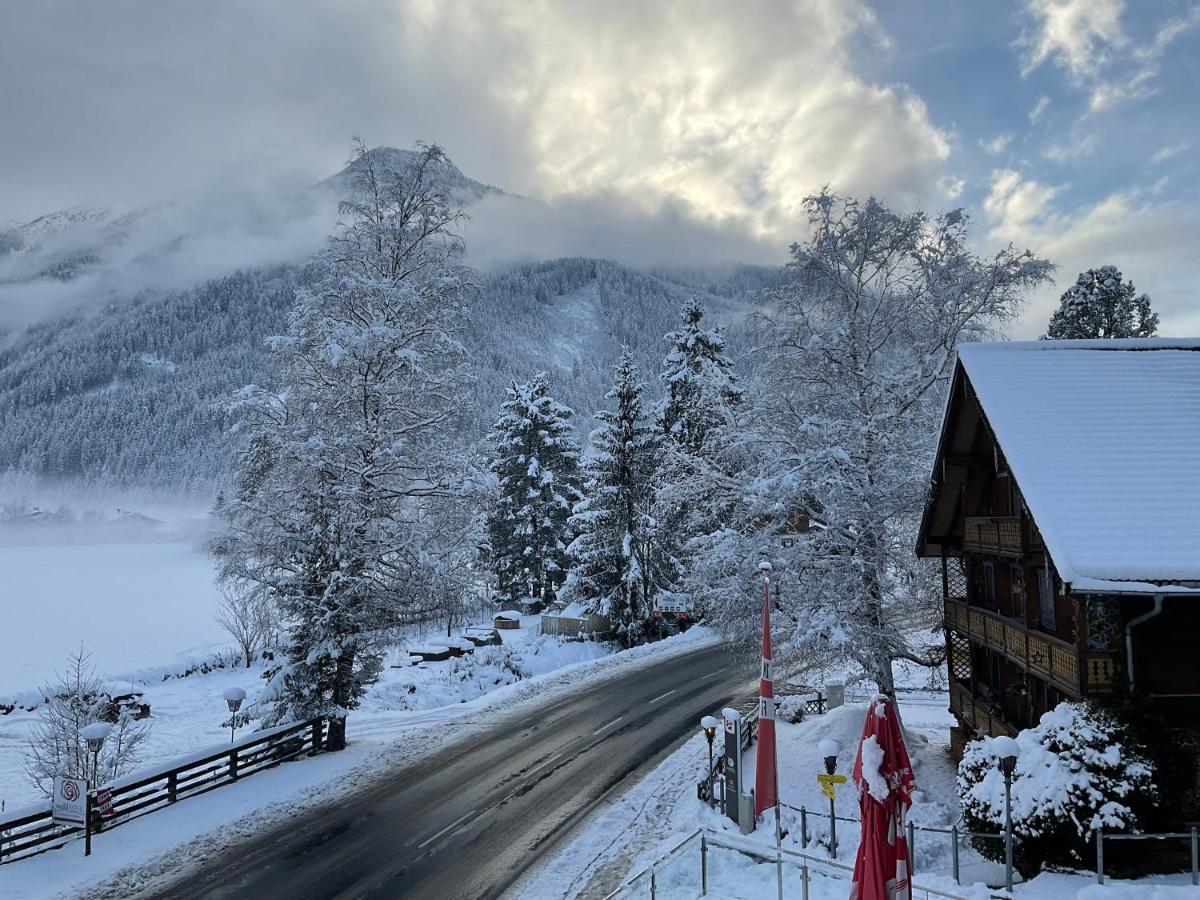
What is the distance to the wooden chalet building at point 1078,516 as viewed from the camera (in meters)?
11.7

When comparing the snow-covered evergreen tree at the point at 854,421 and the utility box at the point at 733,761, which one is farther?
the snow-covered evergreen tree at the point at 854,421

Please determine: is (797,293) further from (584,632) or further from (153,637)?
(153,637)

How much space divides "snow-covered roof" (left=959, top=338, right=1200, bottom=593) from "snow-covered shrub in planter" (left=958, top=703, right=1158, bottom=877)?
7.82 ft

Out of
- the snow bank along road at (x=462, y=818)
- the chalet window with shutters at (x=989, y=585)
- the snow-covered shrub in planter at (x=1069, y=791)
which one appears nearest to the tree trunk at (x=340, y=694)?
the snow bank along road at (x=462, y=818)

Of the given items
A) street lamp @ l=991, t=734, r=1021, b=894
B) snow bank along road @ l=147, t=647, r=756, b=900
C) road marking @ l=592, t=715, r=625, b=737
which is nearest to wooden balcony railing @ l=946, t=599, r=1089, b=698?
street lamp @ l=991, t=734, r=1021, b=894

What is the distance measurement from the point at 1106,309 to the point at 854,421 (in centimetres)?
2424

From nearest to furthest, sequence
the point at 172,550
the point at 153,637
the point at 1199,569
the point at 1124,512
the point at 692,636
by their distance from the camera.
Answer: the point at 1199,569 < the point at 1124,512 < the point at 692,636 < the point at 153,637 < the point at 172,550

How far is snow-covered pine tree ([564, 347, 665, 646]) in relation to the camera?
38.8m

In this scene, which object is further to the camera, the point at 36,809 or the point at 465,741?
the point at 465,741

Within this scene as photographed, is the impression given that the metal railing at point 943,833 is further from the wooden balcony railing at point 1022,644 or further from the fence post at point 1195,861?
the wooden balcony railing at point 1022,644

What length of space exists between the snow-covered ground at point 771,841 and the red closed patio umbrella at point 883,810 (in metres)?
2.63

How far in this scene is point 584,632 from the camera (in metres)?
41.5

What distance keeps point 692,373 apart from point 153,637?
36.5 m

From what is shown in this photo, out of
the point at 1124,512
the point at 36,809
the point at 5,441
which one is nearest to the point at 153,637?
the point at 36,809
